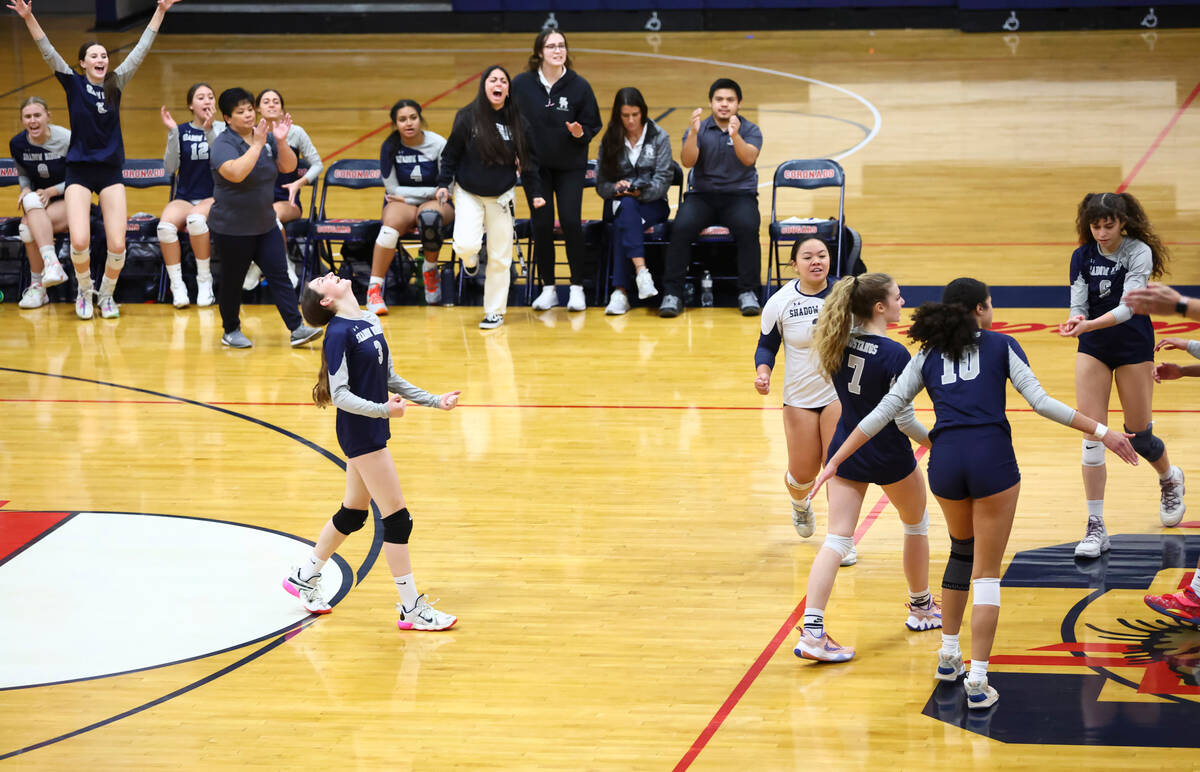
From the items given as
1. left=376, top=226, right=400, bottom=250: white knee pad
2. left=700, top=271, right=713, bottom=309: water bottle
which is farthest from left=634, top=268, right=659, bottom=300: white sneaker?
left=376, top=226, right=400, bottom=250: white knee pad

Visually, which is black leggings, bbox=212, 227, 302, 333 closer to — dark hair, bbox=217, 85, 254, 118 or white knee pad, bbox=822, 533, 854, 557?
dark hair, bbox=217, 85, 254, 118

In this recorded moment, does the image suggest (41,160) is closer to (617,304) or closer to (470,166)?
(470,166)

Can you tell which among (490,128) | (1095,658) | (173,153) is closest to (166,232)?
(173,153)

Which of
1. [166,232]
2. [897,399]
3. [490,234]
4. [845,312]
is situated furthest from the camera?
[166,232]

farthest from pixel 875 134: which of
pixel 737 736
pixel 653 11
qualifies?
pixel 737 736

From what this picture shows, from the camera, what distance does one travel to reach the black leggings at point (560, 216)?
11047 mm

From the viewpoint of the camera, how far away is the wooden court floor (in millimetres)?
5254

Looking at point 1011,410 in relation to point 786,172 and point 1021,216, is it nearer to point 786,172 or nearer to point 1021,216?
point 786,172

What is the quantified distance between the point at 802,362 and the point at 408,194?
5.72 metres

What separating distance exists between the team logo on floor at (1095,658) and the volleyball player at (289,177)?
7240mm

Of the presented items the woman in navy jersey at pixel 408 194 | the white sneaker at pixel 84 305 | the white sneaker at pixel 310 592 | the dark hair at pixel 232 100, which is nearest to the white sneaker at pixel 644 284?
the woman in navy jersey at pixel 408 194

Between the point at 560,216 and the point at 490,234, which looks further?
the point at 560,216

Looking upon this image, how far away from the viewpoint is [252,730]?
5.34m

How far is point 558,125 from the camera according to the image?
10930mm
